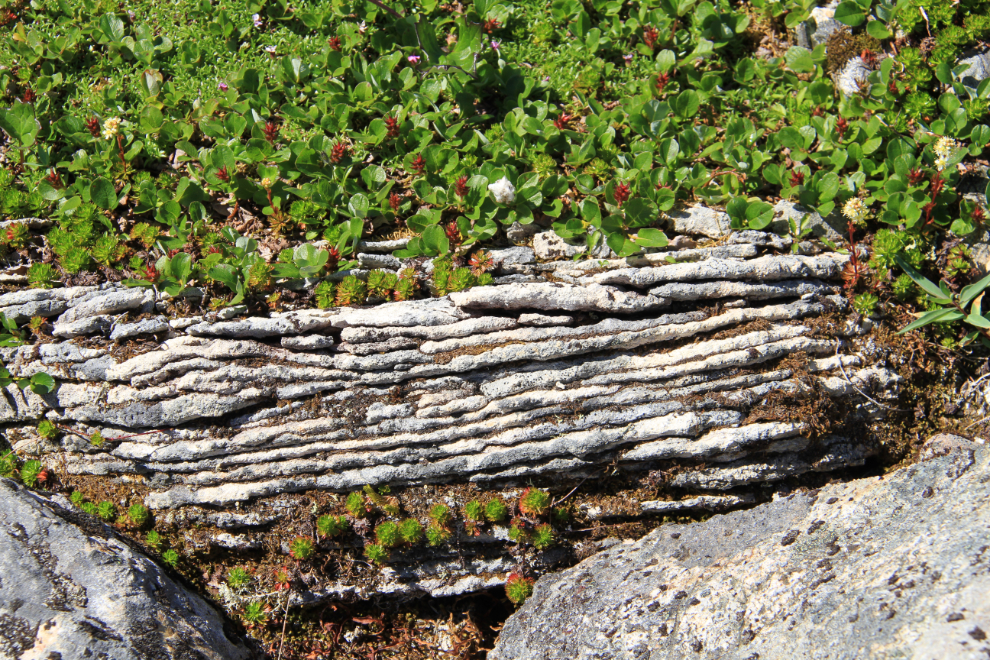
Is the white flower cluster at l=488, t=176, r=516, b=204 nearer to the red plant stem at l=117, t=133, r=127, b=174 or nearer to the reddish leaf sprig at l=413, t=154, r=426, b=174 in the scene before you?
the reddish leaf sprig at l=413, t=154, r=426, b=174

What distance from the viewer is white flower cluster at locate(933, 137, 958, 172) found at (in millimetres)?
5156

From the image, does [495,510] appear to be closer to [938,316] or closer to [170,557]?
[170,557]

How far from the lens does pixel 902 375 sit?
4.87m

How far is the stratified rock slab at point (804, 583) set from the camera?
3.09 metres

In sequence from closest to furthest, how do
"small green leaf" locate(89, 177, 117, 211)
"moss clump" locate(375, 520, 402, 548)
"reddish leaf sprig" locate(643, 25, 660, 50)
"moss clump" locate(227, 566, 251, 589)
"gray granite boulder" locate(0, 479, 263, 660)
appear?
1. "gray granite boulder" locate(0, 479, 263, 660)
2. "moss clump" locate(375, 520, 402, 548)
3. "moss clump" locate(227, 566, 251, 589)
4. "small green leaf" locate(89, 177, 117, 211)
5. "reddish leaf sprig" locate(643, 25, 660, 50)

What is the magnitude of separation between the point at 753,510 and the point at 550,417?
1.59 meters

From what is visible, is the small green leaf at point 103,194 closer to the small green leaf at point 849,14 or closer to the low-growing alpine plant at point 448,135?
the low-growing alpine plant at point 448,135

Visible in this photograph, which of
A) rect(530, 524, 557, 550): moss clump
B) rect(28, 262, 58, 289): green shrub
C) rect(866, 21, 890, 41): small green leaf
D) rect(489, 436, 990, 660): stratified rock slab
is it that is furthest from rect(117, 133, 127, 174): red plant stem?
rect(866, 21, 890, 41): small green leaf

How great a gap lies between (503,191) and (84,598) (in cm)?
411

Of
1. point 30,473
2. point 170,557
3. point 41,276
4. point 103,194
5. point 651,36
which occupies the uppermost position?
point 651,36

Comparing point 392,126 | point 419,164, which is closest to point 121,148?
point 392,126

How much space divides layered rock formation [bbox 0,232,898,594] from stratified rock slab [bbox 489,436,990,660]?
0.48 metres

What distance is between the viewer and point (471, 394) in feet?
15.4

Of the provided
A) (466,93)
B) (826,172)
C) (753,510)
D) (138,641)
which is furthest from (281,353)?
(826,172)
